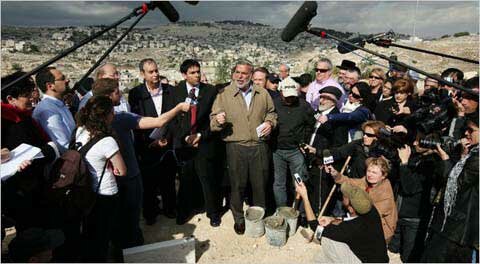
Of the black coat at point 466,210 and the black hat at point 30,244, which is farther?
the black coat at point 466,210

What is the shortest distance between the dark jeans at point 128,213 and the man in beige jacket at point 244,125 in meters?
1.04

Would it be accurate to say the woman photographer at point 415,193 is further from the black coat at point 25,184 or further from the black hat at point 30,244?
the black coat at point 25,184

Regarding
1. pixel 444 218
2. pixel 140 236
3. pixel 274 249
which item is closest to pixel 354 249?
pixel 444 218

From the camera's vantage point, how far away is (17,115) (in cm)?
268

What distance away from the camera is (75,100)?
503 cm

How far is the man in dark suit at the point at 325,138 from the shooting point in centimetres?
419

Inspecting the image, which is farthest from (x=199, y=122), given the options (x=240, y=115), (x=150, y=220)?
(x=150, y=220)

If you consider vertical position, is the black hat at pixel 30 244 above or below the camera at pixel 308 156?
below

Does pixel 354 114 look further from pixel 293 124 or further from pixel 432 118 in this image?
pixel 432 118

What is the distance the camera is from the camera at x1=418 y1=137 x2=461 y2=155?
2.92 meters

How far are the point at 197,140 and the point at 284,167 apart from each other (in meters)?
1.11

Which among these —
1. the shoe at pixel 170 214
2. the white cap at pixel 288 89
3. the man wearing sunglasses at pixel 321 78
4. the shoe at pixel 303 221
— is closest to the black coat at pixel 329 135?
the white cap at pixel 288 89

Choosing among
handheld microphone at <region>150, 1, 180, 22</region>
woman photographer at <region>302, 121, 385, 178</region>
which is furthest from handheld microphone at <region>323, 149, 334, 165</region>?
handheld microphone at <region>150, 1, 180, 22</region>

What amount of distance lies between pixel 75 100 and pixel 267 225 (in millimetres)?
3206
